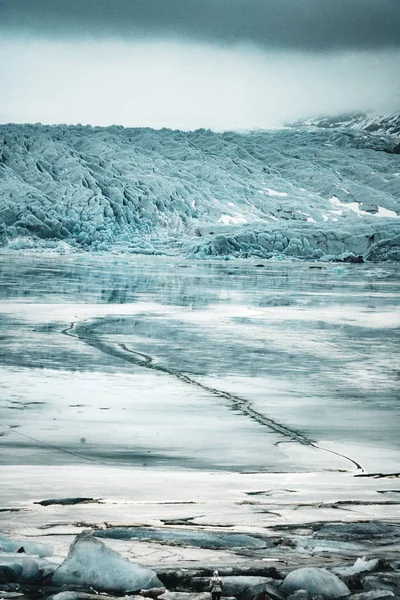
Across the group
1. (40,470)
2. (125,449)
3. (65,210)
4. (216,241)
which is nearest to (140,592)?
(40,470)

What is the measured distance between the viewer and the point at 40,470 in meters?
3.07

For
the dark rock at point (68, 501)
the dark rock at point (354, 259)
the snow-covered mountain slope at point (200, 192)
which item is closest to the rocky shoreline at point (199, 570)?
the dark rock at point (68, 501)

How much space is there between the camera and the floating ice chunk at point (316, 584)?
182cm

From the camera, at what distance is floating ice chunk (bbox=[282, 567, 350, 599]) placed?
1.82m

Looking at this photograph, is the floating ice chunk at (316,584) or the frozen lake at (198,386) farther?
the frozen lake at (198,386)

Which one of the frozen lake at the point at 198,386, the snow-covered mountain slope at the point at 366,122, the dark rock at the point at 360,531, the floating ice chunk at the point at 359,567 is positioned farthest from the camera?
the snow-covered mountain slope at the point at 366,122

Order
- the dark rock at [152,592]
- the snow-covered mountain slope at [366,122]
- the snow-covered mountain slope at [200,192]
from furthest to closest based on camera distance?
1. the snow-covered mountain slope at [366,122]
2. the snow-covered mountain slope at [200,192]
3. the dark rock at [152,592]

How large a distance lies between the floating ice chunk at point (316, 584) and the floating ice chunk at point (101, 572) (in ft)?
0.84

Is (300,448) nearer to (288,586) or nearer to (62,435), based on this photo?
(62,435)

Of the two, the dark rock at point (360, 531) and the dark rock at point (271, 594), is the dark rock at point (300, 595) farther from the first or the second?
the dark rock at point (360, 531)

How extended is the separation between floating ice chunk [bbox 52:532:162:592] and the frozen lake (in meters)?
1.31

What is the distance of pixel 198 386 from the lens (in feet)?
16.5

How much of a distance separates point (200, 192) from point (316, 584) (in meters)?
45.9

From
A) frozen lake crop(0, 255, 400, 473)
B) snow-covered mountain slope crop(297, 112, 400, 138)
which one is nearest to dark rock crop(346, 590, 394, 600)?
frozen lake crop(0, 255, 400, 473)
